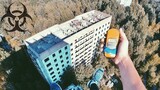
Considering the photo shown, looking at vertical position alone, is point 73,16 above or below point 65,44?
below

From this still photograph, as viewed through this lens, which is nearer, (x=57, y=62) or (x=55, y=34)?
(x=55, y=34)

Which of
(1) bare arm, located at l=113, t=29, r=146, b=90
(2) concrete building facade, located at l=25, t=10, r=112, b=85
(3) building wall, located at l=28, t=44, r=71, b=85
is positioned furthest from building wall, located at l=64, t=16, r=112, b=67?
(1) bare arm, located at l=113, t=29, r=146, b=90

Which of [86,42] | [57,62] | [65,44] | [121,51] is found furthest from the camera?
[86,42]

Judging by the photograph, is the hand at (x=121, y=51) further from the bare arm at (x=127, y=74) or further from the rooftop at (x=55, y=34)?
the rooftop at (x=55, y=34)

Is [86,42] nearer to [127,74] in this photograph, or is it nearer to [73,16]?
[73,16]

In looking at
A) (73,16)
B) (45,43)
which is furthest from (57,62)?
(73,16)

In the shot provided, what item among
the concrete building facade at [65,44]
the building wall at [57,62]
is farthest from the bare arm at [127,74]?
the building wall at [57,62]

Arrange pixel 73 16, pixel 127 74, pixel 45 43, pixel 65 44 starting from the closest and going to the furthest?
pixel 127 74 → pixel 45 43 → pixel 65 44 → pixel 73 16

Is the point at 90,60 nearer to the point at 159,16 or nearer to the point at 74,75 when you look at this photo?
the point at 74,75

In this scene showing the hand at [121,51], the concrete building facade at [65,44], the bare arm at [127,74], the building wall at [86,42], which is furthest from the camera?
the building wall at [86,42]

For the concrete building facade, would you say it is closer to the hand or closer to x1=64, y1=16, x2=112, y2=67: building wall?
x1=64, y1=16, x2=112, y2=67: building wall
